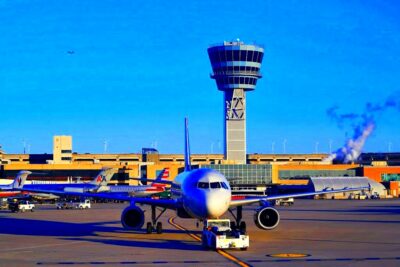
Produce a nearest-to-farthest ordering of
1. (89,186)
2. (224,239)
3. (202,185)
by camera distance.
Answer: (224,239), (202,185), (89,186)

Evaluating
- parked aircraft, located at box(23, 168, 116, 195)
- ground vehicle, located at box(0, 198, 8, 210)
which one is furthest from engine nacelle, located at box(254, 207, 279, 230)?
parked aircraft, located at box(23, 168, 116, 195)

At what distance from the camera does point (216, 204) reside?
38.1m

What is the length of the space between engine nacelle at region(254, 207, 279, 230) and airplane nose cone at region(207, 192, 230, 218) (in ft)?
18.1

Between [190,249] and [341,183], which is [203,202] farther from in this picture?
[341,183]

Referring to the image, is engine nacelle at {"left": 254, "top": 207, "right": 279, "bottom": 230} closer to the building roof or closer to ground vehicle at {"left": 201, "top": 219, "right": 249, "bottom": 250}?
ground vehicle at {"left": 201, "top": 219, "right": 249, "bottom": 250}

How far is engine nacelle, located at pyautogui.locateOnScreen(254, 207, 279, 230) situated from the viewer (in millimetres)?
43656

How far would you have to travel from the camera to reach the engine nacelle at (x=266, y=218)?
4366 cm

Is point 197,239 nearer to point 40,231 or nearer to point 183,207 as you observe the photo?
point 183,207

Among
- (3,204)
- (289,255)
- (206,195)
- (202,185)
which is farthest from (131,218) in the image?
(3,204)

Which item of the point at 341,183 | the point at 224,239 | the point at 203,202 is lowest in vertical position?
the point at 224,239

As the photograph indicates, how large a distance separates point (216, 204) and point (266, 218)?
271 inches

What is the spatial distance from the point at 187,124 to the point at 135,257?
30.5 m

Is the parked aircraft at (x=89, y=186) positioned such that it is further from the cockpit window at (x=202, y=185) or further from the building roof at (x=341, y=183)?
the cockpit window at (x=202, y=185)

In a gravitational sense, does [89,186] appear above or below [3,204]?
above
